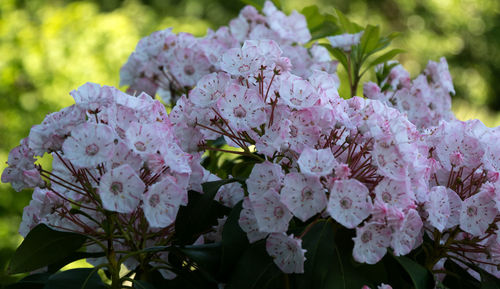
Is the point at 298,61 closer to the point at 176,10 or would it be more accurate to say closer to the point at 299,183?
the point at 299,183

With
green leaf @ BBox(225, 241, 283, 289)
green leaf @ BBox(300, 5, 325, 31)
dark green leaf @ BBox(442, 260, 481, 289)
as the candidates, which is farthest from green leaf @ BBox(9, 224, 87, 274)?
green leaf @ BBox(300, 5, 325, 31)

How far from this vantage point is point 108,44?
363 centimetres

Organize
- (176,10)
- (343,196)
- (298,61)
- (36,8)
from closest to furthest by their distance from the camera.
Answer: (343,196)
(298,61)
(36,8)
(176,10)

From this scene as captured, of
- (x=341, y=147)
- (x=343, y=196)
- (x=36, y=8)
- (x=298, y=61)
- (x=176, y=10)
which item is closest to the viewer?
(x=343, y=196)

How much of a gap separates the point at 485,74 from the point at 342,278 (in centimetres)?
546

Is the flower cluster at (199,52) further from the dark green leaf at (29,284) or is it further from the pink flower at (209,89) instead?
the dark green leaf at (29,284)

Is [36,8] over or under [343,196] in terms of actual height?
under

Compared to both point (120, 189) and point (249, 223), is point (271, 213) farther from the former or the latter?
point (120, 189)

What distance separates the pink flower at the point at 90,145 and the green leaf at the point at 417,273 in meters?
0.41

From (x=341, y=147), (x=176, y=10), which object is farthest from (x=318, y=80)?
(x=176, y=10)

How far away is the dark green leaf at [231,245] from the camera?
78 centimetres

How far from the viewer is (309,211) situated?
71 cm

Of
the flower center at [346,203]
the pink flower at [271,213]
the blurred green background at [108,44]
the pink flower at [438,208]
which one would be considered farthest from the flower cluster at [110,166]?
the blurred green background at [108,44]

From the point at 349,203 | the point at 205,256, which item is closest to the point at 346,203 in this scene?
the point at 349,203
